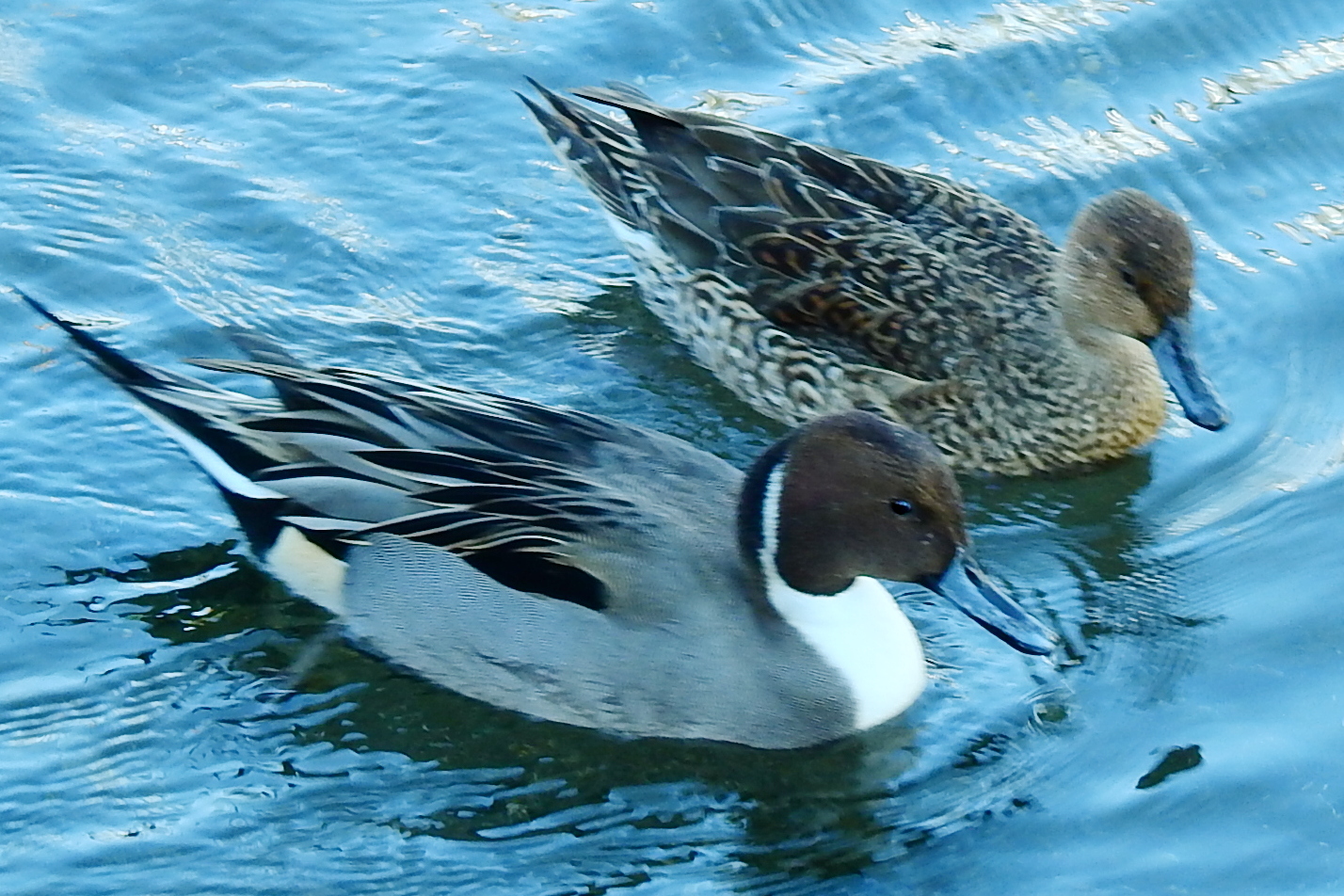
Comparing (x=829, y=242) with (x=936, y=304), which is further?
(x=829, y=242)

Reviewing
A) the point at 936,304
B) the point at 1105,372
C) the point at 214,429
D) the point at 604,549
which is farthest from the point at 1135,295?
the point at 214,429

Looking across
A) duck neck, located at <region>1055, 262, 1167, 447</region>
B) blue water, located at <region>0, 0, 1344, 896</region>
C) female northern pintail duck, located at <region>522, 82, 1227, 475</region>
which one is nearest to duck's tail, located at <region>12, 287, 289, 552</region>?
blue water, located at <region>0, 0, 1344, 896</region>

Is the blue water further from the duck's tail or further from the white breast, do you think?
the duck's tail

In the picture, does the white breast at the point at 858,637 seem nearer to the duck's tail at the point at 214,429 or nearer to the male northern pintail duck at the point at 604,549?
the male northern pintail duck at the point at 604,549

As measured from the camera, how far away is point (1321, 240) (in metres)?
8.38

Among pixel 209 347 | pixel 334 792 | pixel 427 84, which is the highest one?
pixel 427 84

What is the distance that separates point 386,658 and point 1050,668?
2025 millimetres

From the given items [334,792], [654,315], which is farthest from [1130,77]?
[334,792]

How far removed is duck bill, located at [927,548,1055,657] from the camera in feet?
19.0

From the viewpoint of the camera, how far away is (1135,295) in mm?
7188

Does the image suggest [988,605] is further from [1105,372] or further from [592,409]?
[592,409]

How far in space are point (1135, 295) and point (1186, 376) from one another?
0.35 meters

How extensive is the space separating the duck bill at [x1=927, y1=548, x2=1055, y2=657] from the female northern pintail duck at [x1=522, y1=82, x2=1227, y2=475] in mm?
1394

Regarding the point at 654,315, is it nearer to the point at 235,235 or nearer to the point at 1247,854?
the point at 235,235
